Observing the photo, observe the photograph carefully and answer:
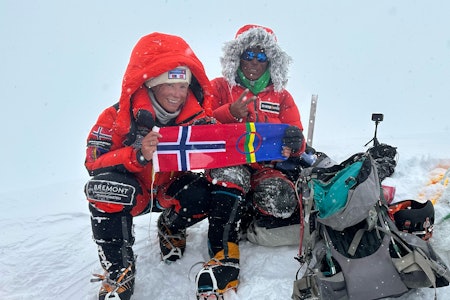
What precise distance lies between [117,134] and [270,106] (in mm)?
1435

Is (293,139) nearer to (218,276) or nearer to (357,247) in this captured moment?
(357,247)

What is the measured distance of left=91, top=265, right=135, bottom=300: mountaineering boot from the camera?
7.91 ft

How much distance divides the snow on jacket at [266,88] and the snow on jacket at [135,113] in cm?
63

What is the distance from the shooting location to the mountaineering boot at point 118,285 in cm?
241

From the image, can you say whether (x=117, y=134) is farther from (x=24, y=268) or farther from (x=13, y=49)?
(x=13, y=49)

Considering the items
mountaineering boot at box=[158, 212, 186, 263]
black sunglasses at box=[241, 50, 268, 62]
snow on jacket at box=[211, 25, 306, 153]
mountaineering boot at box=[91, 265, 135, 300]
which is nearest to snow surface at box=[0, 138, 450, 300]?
mountaineering boot at box=[158, 212, 186, 263]

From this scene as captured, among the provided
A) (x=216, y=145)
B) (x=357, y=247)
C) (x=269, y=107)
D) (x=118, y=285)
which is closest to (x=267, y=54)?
(x=269, y=107)

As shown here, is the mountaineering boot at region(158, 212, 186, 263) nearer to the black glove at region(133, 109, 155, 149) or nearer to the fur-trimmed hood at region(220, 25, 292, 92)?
the black glove at region(133, 109, 155, 149)

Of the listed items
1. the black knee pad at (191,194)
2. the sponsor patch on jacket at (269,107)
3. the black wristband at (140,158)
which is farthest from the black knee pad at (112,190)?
the sponsor patch on jacket at (269,107)

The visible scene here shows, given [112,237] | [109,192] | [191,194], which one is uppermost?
[109,192]

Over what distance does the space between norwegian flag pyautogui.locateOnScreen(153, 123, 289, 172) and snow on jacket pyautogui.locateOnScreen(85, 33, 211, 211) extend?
0.12 meters

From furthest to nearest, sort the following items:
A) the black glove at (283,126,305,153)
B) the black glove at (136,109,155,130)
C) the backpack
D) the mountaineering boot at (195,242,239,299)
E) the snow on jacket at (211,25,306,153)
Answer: the snow on jacket at (211,25,306,153) → the black glove at (283,126,305,153) → the black glove at (136,109,155,130) → the mountaineering boot at (195,242,239,299) → the backpack

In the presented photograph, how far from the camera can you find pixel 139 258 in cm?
313

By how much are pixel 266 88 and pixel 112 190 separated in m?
1.79
